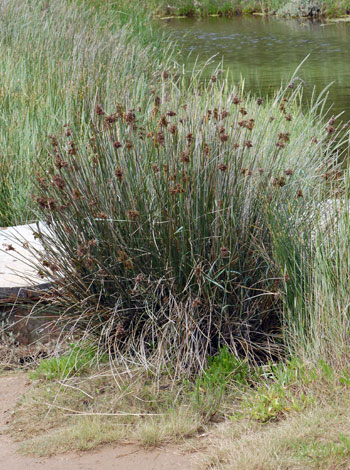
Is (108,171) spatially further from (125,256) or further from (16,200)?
(16,200)

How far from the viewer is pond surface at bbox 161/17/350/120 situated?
11.4 meters

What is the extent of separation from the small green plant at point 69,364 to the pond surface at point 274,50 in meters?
5.48

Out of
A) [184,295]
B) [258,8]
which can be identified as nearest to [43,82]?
[184,295]

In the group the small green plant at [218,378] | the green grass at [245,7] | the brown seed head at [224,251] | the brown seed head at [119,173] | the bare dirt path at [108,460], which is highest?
the green grass at [245,7]

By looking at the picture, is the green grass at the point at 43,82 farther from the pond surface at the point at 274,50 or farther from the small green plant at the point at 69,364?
the pond surface at the point at 274,50

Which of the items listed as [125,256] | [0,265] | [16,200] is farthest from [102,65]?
[125,256]

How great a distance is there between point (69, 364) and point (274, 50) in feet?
45.1

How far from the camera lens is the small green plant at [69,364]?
10.1 feet

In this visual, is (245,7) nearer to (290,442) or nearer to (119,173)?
(119,173)

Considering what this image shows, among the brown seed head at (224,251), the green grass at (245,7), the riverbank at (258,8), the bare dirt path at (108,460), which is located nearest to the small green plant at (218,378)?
the bare dirt path at (108,460)

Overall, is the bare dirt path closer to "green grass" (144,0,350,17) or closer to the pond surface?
the pond surface

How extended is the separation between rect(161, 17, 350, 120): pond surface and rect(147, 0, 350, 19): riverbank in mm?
810

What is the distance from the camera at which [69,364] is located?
3.08 metres

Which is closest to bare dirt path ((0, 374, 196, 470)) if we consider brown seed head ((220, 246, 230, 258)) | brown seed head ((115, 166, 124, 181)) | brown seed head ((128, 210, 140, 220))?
brown seed head ((220, 246, 230, 258))
